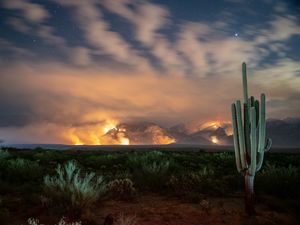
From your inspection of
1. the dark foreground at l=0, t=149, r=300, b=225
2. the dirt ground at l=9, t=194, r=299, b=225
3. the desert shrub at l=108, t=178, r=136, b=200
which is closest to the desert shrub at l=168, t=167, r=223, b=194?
the dark foreground at l=0, t=149, r=300, b=225

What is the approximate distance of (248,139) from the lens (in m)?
8.37

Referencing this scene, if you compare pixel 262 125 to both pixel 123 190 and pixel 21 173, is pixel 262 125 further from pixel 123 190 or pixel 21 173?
pixel 21 173

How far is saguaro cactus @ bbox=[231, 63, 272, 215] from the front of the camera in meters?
8.10

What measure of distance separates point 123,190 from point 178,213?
2420mm

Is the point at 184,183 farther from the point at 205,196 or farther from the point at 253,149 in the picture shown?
the point at 253,149

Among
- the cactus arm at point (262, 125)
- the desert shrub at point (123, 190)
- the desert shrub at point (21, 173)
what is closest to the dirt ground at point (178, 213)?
the desert shrub at point (123, 190)

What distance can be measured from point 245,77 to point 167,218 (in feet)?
12.9

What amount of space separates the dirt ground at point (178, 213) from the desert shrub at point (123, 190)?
49 cm

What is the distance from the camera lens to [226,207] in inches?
337

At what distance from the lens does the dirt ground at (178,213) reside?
24.2 ft

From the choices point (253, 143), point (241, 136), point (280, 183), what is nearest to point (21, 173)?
point (241, 136)

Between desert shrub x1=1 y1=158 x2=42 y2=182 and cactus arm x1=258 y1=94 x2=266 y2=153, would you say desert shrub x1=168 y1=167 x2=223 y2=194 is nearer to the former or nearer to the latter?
cactus arm x1=258 y1=94 x2=266 y2=153

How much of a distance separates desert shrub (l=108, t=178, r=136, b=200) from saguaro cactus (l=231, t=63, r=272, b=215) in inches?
125

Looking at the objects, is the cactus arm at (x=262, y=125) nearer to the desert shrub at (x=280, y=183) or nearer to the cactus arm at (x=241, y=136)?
the cactus arm at (x=241, y=136)
